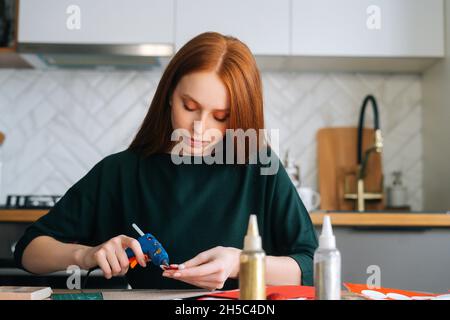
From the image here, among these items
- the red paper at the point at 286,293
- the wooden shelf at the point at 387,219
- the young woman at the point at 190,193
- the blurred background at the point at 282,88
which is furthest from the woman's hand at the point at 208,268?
the blurred background at the point at 282,88

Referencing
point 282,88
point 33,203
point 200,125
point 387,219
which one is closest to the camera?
point 200,125

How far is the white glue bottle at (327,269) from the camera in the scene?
75 cm

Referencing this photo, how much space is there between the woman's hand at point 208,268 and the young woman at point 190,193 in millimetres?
176

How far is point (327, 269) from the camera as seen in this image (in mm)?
753

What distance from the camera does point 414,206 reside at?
2836mm

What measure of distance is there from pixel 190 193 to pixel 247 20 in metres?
1.38

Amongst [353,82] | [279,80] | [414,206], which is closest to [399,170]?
[414,206]

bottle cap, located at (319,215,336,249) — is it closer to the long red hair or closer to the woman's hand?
the woman's hand

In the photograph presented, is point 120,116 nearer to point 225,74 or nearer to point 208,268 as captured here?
point 225,74

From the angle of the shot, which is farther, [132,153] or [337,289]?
[132,153]

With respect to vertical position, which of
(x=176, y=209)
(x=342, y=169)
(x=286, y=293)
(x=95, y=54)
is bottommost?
(x=286, y=293)

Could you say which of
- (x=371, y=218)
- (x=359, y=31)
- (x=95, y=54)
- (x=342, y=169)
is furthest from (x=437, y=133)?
(x=95, y=54)
